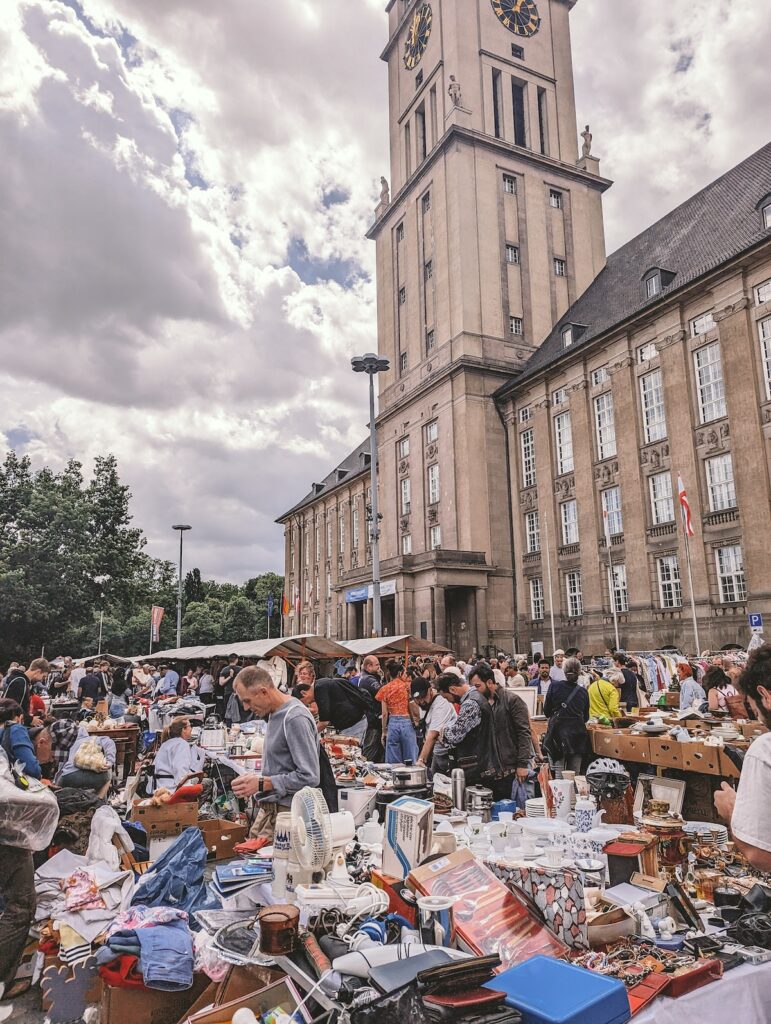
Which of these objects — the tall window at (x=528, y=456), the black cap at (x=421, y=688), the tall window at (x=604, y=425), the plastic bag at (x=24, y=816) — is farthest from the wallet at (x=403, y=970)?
the tall window at (x=528, y=456)

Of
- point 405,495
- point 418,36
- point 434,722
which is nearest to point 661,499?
point 405,495

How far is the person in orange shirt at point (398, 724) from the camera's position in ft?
37.5

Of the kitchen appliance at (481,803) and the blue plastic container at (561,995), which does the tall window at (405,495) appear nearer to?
the kitchen appliance at (481,803)

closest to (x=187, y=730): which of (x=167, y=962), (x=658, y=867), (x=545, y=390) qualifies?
Answer: (x=167, y=962)

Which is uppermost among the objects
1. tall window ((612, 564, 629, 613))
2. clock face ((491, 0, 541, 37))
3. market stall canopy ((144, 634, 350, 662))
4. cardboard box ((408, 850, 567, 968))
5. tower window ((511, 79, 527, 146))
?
clock face ((491, 0, 541, 37))

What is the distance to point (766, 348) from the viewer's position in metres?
27.2

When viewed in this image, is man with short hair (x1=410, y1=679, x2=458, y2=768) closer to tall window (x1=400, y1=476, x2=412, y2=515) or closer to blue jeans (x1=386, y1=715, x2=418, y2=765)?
blue jeans (x1=386, y1=715, x2=418, y2=765)

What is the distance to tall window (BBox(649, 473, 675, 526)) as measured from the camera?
31.0 metres

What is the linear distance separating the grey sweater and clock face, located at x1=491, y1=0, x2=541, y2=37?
5520 cm

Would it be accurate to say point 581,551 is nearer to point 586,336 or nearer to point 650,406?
point 650,406

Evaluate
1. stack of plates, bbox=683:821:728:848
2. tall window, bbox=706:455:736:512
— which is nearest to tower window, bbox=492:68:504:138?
tall window, bbox=706:455:736:512

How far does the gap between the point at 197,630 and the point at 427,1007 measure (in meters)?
91.2

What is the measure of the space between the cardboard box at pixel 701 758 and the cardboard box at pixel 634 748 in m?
0.85

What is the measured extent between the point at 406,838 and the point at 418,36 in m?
58.5
